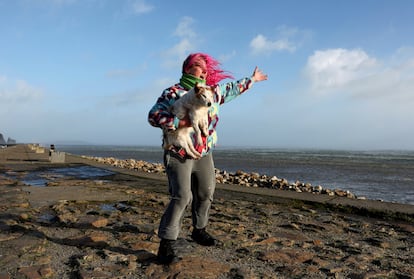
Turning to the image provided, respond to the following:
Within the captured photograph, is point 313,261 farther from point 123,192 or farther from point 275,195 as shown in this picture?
point 123,192

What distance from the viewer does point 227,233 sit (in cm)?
372

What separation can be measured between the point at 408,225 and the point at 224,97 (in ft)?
10.6

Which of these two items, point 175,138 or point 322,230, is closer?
point 175,138

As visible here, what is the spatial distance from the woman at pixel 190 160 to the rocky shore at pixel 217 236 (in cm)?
24

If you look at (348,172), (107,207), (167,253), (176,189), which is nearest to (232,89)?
(176,189)

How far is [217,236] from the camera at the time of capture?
360cm

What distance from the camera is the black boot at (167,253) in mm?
2743

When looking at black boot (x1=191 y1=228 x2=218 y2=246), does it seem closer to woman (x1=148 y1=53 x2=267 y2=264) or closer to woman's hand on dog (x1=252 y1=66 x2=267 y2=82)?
woman (x1=148 y1=53 x2=267 y2=264)

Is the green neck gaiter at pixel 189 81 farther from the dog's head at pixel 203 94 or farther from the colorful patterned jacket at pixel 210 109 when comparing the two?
the dog's head at pixel 203 94

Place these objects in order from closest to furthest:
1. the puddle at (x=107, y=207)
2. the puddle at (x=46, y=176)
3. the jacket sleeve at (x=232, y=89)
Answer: the jacket sleeve at (x=232, y=89), the puddle at (x=107, y=207), the puddle at (x=46, y=176)

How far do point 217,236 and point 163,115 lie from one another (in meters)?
1.62

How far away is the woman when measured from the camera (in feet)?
9.11

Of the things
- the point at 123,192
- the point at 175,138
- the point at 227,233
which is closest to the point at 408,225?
the point at 227,233

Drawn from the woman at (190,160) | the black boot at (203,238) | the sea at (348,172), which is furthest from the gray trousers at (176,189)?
the sea at (348,172)
